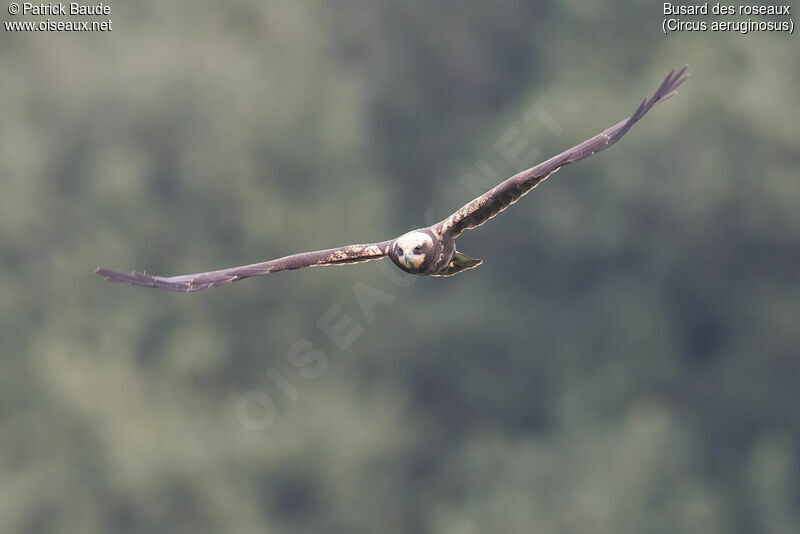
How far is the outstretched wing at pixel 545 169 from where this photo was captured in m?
14.7

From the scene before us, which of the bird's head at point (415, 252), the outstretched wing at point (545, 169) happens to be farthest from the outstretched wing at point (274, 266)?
the outstretched wing at point (545, 169)

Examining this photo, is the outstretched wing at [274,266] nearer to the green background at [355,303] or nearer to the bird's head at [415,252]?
the bird's head at [415,252]

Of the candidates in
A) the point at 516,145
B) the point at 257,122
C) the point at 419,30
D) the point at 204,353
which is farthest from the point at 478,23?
the point at 204,353

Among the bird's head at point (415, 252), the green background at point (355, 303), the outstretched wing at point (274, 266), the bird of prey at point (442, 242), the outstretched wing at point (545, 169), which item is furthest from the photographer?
the green background at point (355, 303)

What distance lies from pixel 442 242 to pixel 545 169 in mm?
1884

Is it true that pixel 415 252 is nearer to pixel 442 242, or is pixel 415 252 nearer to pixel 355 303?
pixel 442 242

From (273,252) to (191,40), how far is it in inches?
278

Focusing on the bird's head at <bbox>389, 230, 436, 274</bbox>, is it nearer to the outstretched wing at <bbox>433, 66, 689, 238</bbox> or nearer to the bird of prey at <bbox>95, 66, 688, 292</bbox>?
the bird of prey at <bbox>95, 66, 688, 292</bbox>

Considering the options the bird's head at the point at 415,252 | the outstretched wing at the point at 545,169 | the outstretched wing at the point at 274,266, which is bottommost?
the bird's head at the point at 415,252

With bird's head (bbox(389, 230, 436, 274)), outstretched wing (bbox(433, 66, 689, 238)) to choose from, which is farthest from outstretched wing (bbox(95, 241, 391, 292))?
outstretched wing (bbox(433, 66, 689, 238))

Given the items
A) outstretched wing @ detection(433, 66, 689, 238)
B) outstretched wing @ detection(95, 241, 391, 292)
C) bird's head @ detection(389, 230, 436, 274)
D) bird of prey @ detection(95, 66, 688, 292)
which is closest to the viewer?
outstretched wing @ detection(433, 66, 689, 238)

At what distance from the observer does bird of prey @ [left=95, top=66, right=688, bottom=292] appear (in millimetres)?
15008

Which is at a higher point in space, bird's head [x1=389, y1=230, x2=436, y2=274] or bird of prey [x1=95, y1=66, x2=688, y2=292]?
bird of prey [x1=95, y1=66, x2=688, y2=292]

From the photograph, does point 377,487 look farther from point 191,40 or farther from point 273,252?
point 191,40
